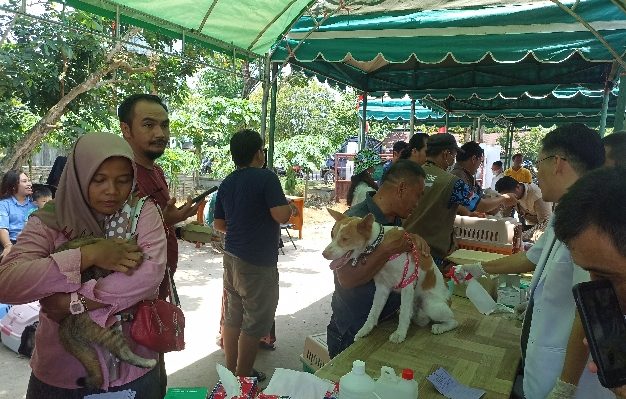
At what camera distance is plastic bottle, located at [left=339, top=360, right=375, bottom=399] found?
1304 mm

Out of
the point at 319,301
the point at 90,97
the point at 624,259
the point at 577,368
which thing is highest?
the point at 90,97

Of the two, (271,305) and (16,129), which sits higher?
(16,129)

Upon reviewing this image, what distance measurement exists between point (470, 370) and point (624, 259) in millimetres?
1043

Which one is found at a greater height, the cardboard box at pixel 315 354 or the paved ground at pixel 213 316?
the cardboard box at pixel 315 354

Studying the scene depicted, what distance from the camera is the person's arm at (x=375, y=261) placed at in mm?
1936

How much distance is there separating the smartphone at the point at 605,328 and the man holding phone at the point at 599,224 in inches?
1.9

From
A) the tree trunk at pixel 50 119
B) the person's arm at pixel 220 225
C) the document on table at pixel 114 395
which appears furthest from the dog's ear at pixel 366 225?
the tree trunk at pixel 50 119

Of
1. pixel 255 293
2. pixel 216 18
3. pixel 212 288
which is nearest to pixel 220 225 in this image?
pixel 255 293

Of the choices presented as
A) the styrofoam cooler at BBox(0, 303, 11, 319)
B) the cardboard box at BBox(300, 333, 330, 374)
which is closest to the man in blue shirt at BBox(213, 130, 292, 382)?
the cardboard box at BBox(300, 333, 330, 374)

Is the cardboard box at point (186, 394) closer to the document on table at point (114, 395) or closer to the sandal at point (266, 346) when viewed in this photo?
the document on table at point (114, 395)

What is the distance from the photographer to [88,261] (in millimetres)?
1341

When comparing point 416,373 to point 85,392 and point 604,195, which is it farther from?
point 85,392

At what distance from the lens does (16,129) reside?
254 inches

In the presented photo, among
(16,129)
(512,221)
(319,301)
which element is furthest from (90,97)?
(512,221)
